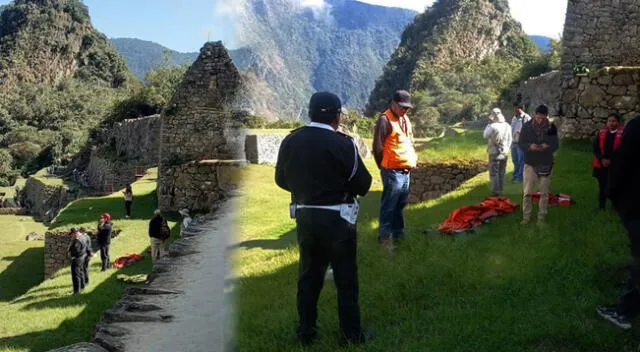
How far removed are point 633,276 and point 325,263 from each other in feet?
7.49

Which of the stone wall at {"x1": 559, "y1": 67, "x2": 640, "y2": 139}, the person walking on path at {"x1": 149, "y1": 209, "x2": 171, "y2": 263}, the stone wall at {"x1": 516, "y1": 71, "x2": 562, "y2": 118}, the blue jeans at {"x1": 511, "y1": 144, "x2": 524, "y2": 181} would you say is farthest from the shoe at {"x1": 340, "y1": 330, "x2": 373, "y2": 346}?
the stone wall at {"x1": 516, "y1": 71, "x2": 562, "y2": 118}

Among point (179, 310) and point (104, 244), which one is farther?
point (104, 244)

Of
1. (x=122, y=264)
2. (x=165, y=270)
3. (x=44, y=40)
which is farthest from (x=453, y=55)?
(x=165, y=270)

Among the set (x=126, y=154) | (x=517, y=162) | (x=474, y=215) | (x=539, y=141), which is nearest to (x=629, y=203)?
(x=539, y=141)

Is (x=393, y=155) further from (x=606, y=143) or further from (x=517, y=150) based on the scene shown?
(x=517, y=150)

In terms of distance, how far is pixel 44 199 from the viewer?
4134 centimetres

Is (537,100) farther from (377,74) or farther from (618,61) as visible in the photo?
(377,74)

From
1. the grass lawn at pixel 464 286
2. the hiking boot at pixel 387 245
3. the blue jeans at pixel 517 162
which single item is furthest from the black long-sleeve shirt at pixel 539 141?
the blue jeans at pixel 517 162

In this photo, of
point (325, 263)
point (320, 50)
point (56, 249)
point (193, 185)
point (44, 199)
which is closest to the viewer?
point (320, 50)

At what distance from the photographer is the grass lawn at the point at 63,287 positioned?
370 inches

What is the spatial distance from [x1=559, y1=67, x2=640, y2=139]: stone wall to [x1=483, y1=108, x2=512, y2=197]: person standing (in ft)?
10.4

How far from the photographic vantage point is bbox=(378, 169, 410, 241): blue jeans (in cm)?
646

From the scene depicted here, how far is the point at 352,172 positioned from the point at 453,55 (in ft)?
289

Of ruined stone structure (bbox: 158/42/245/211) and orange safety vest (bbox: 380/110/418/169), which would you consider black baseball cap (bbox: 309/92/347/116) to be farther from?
ruined stone structure (bbox: 158/42/245/211)
